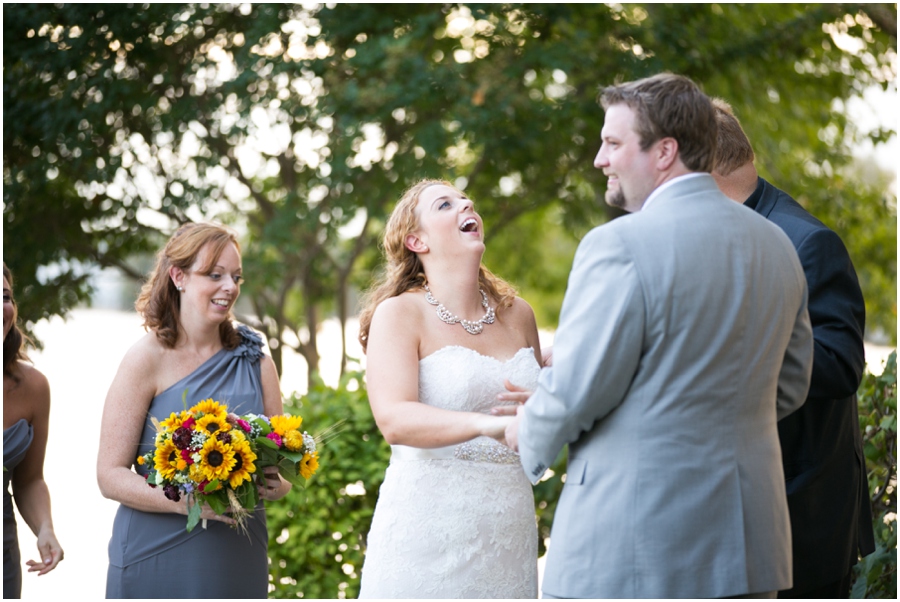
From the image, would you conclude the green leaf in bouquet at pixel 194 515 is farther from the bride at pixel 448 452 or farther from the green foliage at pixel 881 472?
the green foliage at pixel 881 472

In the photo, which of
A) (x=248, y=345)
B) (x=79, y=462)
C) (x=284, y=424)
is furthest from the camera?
(x=79, y=462)

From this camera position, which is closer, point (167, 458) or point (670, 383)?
point (670, 383)

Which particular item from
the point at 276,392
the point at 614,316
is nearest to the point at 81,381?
the point at 276,392

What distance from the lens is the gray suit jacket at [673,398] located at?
2061 millimetres

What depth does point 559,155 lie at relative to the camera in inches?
305

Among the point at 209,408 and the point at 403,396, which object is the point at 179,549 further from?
the point at 403,396

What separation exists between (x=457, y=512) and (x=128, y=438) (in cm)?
127

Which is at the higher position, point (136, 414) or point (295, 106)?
point (295, 106)

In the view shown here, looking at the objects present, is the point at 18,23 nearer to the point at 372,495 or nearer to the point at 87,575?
the point at 87,575

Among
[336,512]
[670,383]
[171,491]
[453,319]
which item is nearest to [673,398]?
[670,383]

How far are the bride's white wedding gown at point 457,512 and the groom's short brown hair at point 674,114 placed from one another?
3.70ft

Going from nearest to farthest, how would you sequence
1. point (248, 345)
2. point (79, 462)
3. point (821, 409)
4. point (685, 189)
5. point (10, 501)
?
point (685, 189)
point (821, 409)
point (10, 501)
point (248, 345)
point (79, 462)

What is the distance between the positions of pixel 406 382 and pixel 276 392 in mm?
914

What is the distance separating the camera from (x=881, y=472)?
13.2 ft
